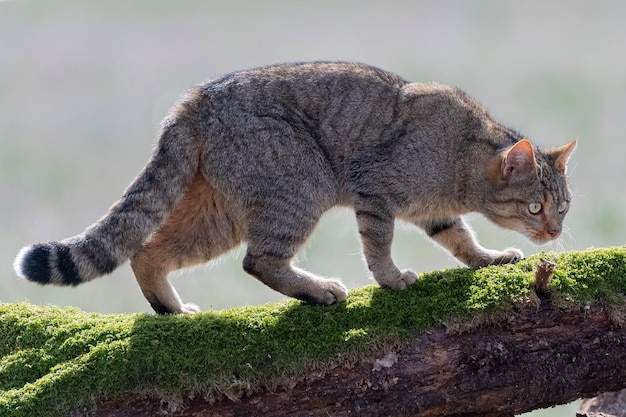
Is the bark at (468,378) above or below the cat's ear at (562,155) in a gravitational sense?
below

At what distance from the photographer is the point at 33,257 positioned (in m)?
3.40

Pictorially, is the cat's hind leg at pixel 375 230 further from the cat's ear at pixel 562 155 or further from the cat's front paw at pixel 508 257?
the cat's ear at pixel 562 155

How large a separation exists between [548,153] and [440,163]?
66cm

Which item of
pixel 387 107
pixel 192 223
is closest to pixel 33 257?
pixel 192 223

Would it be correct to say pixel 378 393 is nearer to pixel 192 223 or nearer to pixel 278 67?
pixel 192 223

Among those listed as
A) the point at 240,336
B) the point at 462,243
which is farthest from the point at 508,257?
the point at 240,336

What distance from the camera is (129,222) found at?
3.73 m

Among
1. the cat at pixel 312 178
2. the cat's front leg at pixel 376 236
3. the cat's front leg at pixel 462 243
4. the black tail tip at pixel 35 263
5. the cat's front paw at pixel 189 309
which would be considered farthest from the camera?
the cat's front leg at pixel 462 243

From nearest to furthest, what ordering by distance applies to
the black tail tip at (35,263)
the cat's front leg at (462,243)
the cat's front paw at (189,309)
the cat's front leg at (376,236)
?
the black tail tip at (35,263), the cat's front leg at (376,236), the cat's front paw at (189,309), the cat's front leg at (462,243)

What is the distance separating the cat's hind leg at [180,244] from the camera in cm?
410

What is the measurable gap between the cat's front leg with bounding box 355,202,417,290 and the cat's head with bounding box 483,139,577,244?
2.12 ft

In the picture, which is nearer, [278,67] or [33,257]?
[33,257]

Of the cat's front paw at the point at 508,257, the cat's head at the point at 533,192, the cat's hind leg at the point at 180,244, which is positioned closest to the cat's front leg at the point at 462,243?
the cat's front paw at the point at 508,257

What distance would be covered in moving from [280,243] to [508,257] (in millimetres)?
1399
